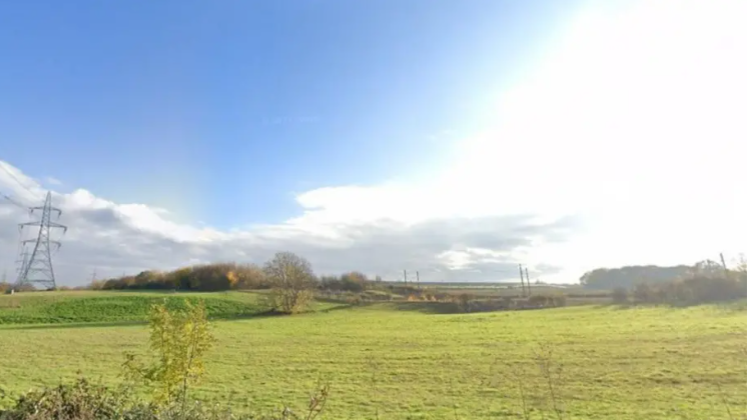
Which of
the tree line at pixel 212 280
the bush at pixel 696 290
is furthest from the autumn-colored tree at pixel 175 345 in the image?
the tree line at pixel 212 280

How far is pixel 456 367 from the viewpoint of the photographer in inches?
998

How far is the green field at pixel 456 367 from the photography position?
16.9 metres

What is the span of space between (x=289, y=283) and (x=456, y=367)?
54.0 meters

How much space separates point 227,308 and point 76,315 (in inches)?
935

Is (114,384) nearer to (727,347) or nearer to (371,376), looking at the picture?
(371,376)

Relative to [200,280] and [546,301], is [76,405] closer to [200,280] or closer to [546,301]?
[546,301]

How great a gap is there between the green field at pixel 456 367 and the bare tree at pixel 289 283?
23.8m

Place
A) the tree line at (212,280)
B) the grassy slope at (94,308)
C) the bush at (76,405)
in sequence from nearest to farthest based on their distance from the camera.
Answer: the bush at (76,405), the grassy slope at (94,308), the tree line at (212,280)

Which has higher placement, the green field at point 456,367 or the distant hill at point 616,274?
the distant hill at point 616,274

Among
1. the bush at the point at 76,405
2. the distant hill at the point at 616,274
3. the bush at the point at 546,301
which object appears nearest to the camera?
the bush at the point at 76,405

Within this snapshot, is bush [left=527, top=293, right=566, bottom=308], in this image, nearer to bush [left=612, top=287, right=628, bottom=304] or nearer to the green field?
bush [left=612, top=287, right=628, bottom=304]

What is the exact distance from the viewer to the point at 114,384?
67.4 ft

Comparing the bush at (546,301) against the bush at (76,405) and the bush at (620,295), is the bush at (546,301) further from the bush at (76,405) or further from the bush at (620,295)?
the bush at (76,405)

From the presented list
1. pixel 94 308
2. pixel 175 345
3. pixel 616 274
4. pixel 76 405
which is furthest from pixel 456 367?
pixel 616 274
